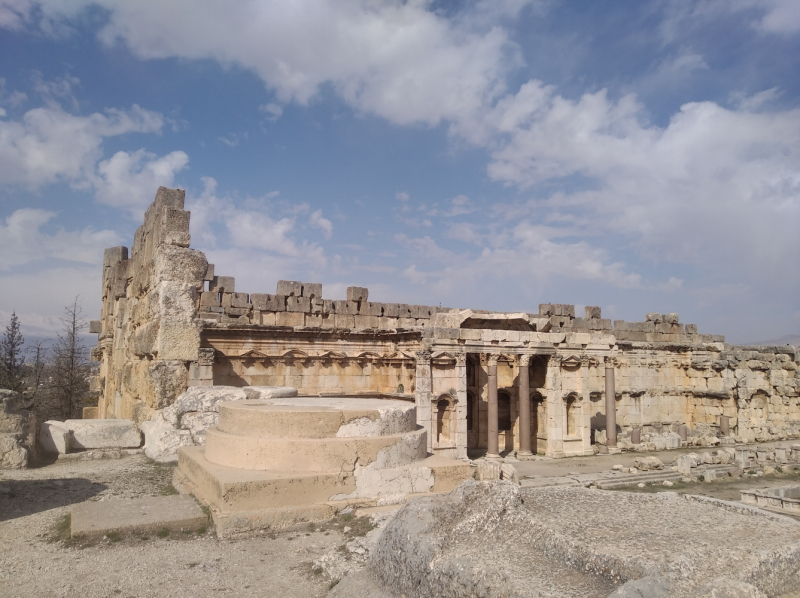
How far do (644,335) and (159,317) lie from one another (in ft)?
60.2

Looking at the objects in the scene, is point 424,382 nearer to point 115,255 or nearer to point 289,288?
point 289,288

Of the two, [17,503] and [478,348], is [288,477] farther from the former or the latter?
[478,348]

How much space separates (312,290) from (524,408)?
720cm

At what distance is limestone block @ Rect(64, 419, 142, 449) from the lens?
9438 mm

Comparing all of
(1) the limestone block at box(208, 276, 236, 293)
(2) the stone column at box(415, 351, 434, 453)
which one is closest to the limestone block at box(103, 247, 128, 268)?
(1) the limestone block at box(208, 276, 236, 293)

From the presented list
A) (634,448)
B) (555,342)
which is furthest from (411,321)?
(634,448)

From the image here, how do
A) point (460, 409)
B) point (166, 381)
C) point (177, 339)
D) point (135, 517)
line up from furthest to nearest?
1. point (460, 409)
2. point (177, 339)
3. point (166, 381)
4. point (135, 517)

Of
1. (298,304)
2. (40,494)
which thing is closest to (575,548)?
(40,494)

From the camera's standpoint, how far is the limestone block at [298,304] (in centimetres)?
1662

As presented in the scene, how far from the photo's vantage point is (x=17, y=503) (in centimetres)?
621

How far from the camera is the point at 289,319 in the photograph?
54.4 ft

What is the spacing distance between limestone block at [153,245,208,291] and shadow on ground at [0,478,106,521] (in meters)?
5.09

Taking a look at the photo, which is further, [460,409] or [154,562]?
[460,409]

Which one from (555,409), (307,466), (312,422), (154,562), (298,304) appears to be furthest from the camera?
(555,409)
